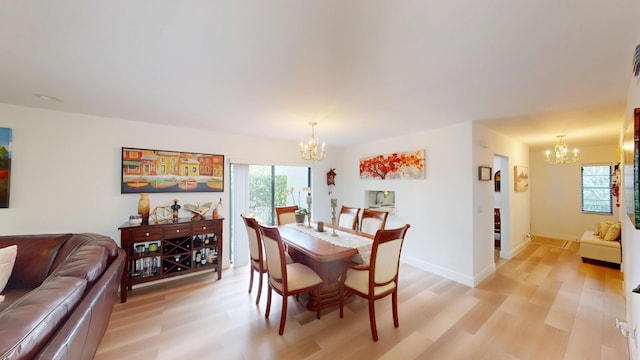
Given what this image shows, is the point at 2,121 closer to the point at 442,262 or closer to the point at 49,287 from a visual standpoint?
the point at 49,287

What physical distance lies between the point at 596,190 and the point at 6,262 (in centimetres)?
929

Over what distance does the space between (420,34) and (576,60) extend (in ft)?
3.96

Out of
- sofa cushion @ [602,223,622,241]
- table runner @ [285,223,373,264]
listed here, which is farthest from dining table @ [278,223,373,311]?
sofa cushion @ [602,223,622,241]

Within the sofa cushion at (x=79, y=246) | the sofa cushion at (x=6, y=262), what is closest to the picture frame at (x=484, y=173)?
the sofa cushion at (x=79, y=246)

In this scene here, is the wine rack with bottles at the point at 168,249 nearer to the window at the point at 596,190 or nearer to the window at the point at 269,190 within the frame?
the window at the point at 269,190

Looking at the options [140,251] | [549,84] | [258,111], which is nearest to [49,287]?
[140,251]

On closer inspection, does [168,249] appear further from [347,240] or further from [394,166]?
[394,166]

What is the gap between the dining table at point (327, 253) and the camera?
2244 millimetres

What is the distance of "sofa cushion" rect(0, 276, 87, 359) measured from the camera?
0.83 metres

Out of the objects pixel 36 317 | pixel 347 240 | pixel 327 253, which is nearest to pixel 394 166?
pixel 347 240

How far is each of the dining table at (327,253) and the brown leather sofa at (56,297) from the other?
1511 millimetres

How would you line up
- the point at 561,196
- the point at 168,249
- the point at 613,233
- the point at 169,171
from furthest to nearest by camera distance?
the point at 561,196 → the point at 613,233 → the point at 169,171 → the point at 168,249

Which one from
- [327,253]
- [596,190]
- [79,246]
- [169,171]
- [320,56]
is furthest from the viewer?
[596,190]

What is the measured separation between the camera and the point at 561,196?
17.8 ft
